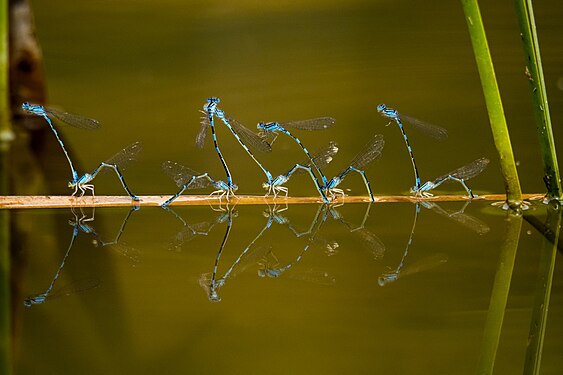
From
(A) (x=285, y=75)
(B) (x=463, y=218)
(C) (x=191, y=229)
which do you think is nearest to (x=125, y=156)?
(C) (x=191, y=229)

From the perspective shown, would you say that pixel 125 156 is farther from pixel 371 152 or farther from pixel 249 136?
pixel 371 152

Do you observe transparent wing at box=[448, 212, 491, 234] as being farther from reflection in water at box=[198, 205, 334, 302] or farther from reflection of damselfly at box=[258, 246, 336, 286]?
reflection of damselfly at box=[258, 246, 336, 286]

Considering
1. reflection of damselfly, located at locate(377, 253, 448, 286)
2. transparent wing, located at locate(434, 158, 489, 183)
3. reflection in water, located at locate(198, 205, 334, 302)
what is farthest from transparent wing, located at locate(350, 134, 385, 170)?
reflection of damselfly, located at locate(377, 253, 448, 286)

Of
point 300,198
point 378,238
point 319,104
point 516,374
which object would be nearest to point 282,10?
point 319,104

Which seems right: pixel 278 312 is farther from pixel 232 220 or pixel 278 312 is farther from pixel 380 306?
pixel 232 220

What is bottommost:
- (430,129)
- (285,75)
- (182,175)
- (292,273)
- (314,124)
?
(292,273)

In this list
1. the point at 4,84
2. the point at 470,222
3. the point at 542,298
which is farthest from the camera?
the point at 4,84

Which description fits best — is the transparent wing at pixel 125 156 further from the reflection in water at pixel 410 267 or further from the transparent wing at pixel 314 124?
the reflection in water at pixel 410 267
